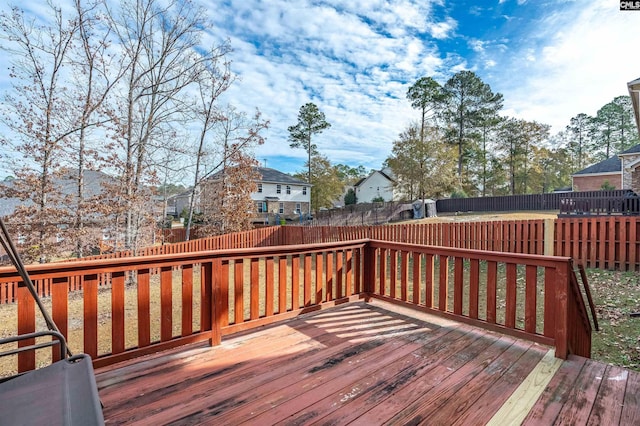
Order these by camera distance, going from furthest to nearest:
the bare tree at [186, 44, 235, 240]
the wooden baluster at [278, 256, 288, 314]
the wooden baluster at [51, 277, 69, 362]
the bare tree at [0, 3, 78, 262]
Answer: the bare tree at [186, 44, 235, 240] → the bare tree at [0, 3, 78, 262] → the wooden baluster at [278, 256, 288, 314] → the wooden baluster at [51, 277, 69, 362]

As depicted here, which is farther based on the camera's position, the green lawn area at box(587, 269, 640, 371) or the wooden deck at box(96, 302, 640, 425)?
the green lawn area at box(587, 269, 640, 371)

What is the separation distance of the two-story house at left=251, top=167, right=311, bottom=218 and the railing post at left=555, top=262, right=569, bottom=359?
25.2 m

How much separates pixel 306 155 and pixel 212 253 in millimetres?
28503

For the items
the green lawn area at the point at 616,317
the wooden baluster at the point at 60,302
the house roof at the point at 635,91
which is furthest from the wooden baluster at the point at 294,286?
the house roof at the point at 635,91

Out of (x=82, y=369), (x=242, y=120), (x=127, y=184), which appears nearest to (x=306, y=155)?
(x=242, y=120)

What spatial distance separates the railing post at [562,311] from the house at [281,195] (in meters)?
24.9

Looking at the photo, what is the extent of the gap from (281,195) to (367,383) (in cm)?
2759

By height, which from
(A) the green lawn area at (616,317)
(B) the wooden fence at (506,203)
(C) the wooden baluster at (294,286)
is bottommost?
(A) the green lawn area at (616,317)

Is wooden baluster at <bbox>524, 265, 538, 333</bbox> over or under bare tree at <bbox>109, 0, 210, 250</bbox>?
under

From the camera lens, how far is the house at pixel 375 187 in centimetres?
3503

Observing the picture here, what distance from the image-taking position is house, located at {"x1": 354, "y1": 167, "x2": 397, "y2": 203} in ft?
115

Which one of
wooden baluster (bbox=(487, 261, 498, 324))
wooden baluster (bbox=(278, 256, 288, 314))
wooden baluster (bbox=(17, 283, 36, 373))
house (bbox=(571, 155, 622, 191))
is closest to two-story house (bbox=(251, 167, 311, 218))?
house (bbox=(571, 155, 622, 191))

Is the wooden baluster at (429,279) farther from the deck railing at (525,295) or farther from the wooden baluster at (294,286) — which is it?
the wooden baluster at (294,286)

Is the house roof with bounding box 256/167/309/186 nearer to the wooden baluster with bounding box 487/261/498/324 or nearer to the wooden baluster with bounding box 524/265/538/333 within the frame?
the wooden baluster with bounding box 487/261/498/324
